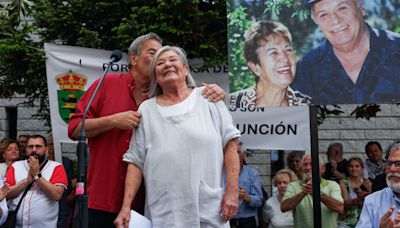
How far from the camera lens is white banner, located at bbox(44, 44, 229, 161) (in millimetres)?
8133

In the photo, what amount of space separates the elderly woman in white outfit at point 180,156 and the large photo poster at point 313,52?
82.4 inches

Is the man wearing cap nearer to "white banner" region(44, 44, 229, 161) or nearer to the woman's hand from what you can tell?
the woman's hand

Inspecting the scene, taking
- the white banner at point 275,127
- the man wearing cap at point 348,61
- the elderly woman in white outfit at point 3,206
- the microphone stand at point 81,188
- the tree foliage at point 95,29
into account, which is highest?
the tree foliage at point 95,29

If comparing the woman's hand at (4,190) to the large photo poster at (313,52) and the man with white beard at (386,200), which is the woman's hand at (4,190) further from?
the man with white beard at (386,200)

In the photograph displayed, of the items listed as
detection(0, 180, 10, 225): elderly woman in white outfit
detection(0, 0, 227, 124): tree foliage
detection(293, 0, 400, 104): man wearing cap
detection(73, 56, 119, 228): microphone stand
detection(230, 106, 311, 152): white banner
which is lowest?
detection(0, 180, 10, 225): elderly woman in white outfit

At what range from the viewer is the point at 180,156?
337cm

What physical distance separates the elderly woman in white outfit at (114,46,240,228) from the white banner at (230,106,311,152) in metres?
3.54

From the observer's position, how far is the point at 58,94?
8.18 meters

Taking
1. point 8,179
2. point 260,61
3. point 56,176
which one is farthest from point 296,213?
point 8,179

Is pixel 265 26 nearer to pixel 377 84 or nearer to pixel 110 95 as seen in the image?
pixel 377 84

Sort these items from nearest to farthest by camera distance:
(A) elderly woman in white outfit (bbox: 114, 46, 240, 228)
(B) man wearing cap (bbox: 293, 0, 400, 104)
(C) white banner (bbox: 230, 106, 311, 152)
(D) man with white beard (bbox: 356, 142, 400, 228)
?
(A) elderly woman in white outfit (bbox: 114, 46, 240, 228) → (D) man with white beard (bbox: 356, 142, 400, 228) → (B) man wearing cap (bbox: 293, 0, 400, 104) → (C) white banner (bbox: 230, 106, 311, 152)

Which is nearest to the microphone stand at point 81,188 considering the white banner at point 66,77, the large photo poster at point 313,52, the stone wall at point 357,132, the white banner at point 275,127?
the large photo poster at point 313,52

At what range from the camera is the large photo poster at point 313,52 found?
17.5 feet

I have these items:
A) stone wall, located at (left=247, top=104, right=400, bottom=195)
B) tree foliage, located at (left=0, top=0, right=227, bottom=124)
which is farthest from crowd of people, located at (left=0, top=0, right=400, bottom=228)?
stone wall, located at (left=247, top=104, right=400, bottom=195)
